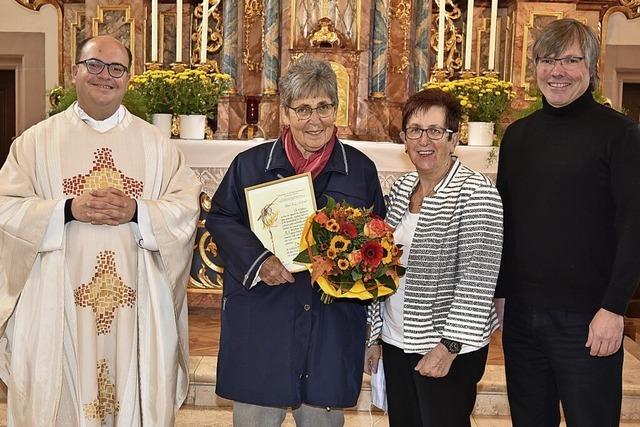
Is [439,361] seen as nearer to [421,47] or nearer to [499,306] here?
[499,306]

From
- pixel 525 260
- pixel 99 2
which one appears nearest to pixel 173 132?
pixel 99 2

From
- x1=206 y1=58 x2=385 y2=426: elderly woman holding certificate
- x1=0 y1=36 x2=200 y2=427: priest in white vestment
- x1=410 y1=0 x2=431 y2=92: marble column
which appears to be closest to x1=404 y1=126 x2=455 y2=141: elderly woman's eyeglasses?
x1=206 y1=58 x2=385 y2=426: elderly woman holding certificate

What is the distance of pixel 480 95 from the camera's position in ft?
19.2

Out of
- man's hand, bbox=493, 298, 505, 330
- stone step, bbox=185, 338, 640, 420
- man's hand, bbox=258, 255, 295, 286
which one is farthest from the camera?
stone step, bbox=185, 338, 640, 420

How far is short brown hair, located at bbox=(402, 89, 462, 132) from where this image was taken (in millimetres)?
2926

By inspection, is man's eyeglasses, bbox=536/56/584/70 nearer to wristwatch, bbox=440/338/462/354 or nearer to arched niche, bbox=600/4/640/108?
wristwatch, bbox=440/338/462/354

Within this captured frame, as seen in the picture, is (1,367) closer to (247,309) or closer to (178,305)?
(178,305)

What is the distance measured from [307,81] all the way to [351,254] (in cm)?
66

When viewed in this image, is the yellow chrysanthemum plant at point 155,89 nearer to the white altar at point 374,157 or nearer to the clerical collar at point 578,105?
the white altar at point 374,157

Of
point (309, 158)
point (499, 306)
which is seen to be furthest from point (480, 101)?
point (309, 158)

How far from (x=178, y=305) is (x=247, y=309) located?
584 mm

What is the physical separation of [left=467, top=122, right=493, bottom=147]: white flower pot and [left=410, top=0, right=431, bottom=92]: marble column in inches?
53.2

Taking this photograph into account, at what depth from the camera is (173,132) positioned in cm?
606

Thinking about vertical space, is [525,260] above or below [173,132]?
below
